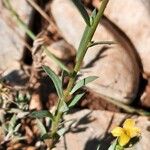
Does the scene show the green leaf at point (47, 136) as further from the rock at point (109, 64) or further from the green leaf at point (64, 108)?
the rock at point (109, 64)

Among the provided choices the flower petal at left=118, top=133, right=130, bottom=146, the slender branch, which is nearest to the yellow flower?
the flower petal at left=118, top=133, right=130, bottom=146

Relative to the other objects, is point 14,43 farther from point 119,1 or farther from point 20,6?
point 119,1

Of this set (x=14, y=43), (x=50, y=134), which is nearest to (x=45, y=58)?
(x=14, y=43)

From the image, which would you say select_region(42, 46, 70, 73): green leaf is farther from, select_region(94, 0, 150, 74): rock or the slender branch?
select_region(94, 0, 150, 74): rock

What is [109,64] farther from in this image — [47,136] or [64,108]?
[64,108]

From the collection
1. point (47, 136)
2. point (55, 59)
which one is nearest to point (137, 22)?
point (55, 59)

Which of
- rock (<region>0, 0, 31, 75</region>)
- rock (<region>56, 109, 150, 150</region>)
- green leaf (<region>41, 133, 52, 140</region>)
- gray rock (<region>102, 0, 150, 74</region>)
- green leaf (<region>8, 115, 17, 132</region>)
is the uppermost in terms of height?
rock (<region>0, 0, 31, 75</region>)
